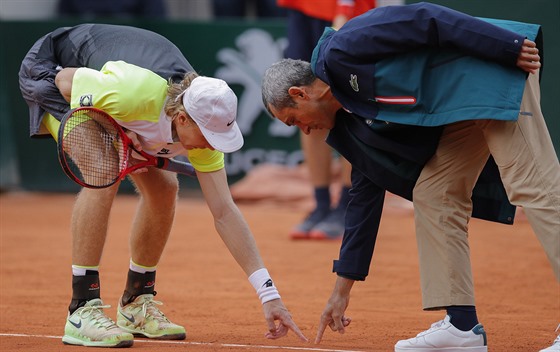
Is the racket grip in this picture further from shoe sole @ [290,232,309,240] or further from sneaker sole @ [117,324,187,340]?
shoe sole @ [290,232,309,240]

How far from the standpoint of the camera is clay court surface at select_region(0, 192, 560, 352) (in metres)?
5.14

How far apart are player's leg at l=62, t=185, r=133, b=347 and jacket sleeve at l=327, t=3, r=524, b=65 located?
1345mm

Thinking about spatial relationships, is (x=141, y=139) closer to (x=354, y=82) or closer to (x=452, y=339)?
(x=354, y=82)

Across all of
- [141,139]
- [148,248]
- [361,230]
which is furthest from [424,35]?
[148,248]

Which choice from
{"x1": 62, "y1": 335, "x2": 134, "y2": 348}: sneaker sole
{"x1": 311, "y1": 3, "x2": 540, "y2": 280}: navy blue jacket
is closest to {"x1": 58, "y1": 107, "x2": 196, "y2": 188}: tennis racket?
{"x1": 62, "y1": 335, "x2": 134, "y2": 348}: sneaker sole

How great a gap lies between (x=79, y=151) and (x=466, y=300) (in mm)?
1804

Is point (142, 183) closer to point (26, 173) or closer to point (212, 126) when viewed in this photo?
point (212, 126)

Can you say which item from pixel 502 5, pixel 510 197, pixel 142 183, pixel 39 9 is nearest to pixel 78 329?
pixel 142 183

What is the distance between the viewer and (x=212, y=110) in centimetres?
457

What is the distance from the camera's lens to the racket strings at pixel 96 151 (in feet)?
15.4

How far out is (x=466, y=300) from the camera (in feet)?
14.6

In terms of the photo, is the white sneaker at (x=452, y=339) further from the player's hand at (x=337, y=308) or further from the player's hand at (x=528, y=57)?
the player's hand at (x=528, y=57)

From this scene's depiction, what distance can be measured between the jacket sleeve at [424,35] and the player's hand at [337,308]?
3.38 ft

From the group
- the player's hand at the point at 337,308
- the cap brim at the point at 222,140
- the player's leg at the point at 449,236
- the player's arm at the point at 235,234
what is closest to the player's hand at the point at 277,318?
the player's arm at the point at 235,234
